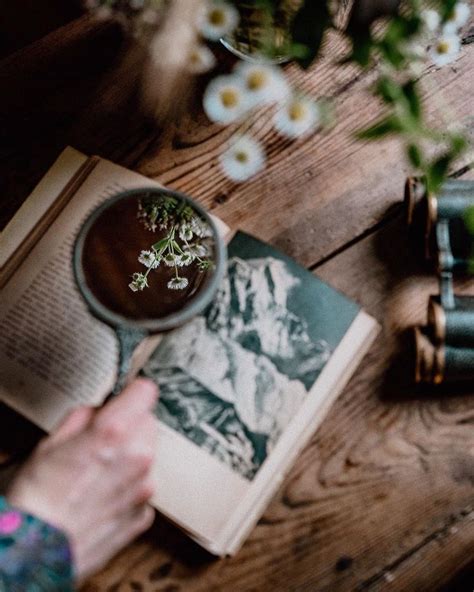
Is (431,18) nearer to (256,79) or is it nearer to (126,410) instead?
(256,79)

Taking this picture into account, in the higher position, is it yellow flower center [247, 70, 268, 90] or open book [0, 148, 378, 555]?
yellow flower center [247, 70, 268, 90]

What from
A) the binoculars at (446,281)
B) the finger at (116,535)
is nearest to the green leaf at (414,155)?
the binoculars at (446,281)

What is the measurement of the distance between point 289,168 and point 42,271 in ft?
1.02

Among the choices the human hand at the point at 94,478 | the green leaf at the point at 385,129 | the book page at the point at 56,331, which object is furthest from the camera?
the book page at the point at 56,331

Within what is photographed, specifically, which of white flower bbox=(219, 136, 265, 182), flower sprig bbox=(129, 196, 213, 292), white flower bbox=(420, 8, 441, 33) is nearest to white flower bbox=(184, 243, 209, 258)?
flower sprig bbox=(129, 196, 213, 292)

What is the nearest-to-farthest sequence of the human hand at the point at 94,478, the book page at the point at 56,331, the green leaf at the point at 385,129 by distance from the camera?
the green leaf at the point at 385,129
the human hand at the point at 94,478
the book page at the point at 56,331

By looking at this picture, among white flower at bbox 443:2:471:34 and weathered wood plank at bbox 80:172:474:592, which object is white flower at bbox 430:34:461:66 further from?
weathered wood plank at bbox 80:172:474:592

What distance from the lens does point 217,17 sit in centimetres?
70

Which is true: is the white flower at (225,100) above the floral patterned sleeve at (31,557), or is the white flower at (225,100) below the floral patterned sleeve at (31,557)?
above

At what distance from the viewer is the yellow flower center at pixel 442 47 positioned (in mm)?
762

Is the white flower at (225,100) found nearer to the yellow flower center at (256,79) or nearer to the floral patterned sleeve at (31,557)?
the yellow flower center at (256,79)

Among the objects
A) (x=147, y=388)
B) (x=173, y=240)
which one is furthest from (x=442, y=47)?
(x=147, y=388)

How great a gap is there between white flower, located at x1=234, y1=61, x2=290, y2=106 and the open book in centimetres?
16

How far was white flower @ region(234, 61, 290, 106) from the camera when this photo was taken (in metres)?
0.74
